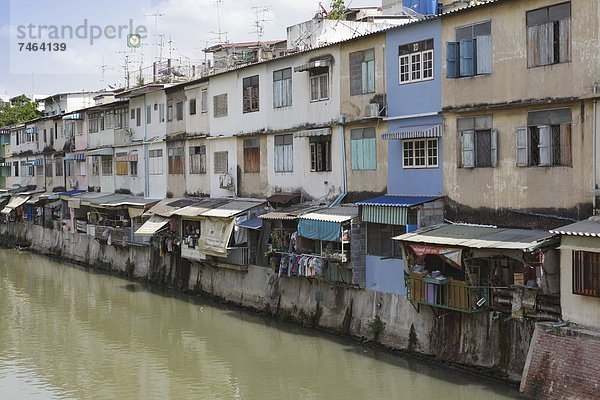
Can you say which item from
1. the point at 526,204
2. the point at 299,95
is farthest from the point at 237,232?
the point at 526,204

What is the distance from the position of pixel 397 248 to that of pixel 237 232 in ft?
23.4

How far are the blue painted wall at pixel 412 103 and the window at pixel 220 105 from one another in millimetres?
9678

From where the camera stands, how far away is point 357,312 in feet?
66.7

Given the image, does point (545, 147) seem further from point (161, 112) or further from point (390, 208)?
point (161, 112)

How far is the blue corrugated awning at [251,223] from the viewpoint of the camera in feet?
79.6

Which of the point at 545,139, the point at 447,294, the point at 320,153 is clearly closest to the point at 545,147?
the point at 545,139

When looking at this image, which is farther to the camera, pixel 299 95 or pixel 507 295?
pixel 299 95

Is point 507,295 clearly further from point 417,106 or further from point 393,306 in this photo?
point 417,106

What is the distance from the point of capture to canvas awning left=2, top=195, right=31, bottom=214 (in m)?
45.0

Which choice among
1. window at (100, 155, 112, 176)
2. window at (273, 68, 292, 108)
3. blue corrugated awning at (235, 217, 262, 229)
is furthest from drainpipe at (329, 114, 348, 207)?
window at (100, 155, 112, 176)

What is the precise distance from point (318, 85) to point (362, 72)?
2277 millimetres

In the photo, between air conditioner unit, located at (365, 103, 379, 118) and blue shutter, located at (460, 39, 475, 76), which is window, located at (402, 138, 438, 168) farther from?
blue shutter, located at (460, 39, 475, 76)

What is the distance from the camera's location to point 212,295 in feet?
89.0

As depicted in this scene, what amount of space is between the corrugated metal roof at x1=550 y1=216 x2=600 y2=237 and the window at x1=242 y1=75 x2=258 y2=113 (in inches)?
556
